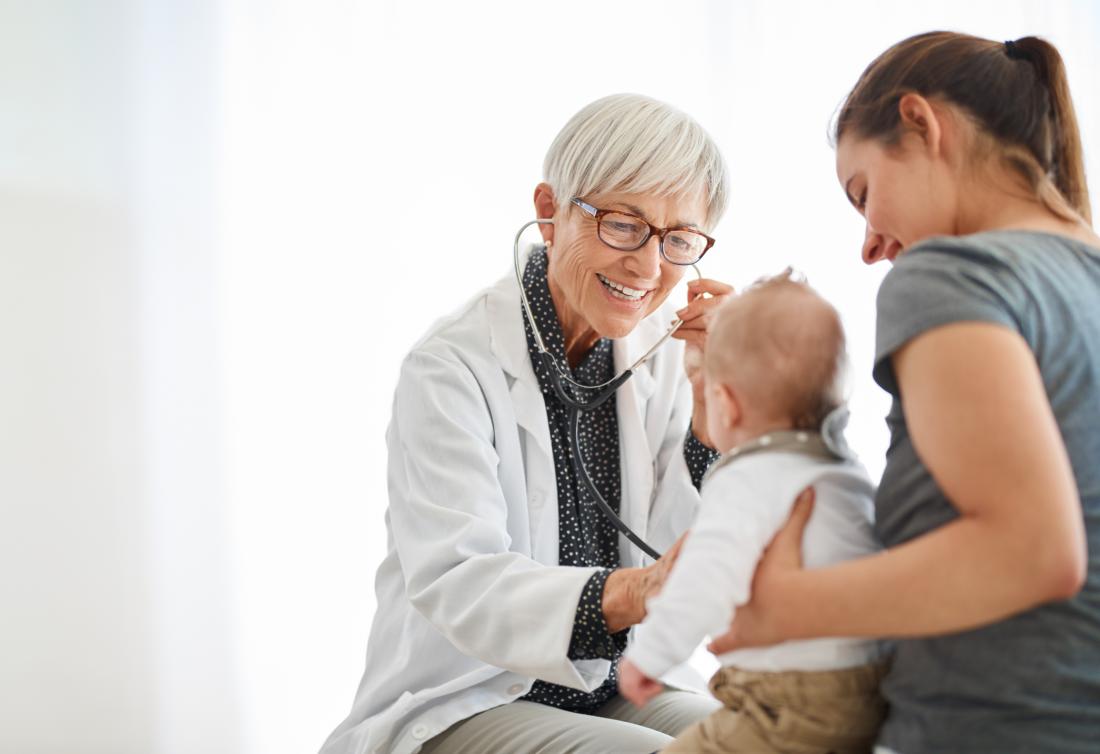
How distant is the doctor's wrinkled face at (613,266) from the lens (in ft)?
5.40

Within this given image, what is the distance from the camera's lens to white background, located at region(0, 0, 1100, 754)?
218cm

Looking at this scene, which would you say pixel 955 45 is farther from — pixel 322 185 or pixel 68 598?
pixel 68 598

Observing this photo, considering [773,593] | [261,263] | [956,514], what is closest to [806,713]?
[773,593]

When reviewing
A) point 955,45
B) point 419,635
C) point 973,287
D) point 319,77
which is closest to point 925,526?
point 973,287

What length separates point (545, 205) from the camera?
5.82 ft

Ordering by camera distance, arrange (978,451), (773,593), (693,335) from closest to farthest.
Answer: (978,451) → (773,593) → (693,335)

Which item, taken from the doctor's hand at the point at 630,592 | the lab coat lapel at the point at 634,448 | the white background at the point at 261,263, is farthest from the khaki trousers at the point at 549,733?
the white background at the point at 261,263

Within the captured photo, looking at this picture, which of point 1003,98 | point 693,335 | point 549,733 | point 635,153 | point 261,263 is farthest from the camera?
point 261,263

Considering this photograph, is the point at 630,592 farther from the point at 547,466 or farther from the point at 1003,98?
the point at 1003,98

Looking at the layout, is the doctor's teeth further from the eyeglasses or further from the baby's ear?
the baby's ear

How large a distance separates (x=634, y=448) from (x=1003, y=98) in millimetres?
888

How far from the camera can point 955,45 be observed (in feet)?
3.62

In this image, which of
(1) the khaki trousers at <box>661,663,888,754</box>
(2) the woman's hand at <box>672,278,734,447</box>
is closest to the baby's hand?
(1) the khaki trousers at <box>661,663,888,754</box>

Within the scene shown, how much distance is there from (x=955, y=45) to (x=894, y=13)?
5.90ft
